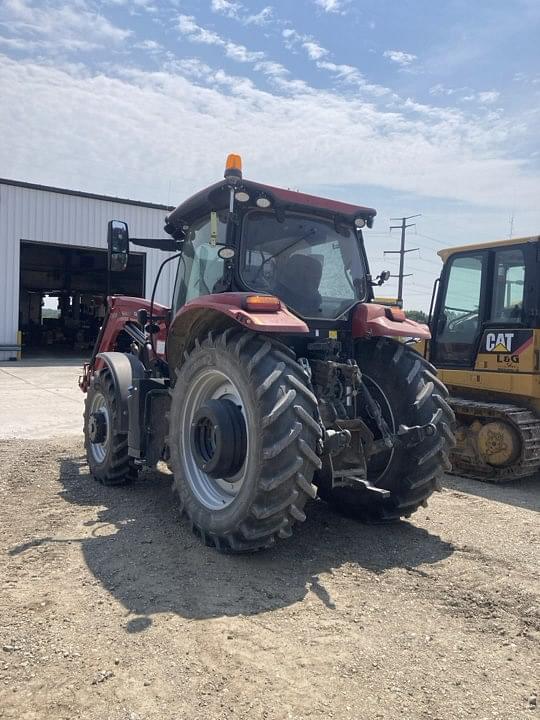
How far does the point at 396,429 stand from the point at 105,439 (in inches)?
117

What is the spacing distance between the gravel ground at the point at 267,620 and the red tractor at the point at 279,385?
0.35m

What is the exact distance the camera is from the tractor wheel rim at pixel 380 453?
479 cm

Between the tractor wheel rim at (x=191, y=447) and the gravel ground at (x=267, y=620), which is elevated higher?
the tractor wheel rim at (x=191, y=447)

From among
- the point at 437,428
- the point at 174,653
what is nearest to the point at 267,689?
the point at 174,653

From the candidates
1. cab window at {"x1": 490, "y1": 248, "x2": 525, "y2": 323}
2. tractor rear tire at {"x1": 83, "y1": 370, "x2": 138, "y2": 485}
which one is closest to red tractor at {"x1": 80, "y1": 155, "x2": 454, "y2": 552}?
tractor rear tire at {"x1": 83, "y1": 370, "x2": 138, "y2": 485}

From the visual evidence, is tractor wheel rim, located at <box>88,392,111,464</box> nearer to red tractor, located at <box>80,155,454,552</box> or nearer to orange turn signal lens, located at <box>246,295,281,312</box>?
red tractor, located at <box>80,155,454,552</box>

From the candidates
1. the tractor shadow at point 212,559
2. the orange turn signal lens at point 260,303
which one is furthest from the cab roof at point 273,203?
the tractor shadow at point 212,559

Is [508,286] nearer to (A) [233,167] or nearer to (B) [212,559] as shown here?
(A) [233,167]

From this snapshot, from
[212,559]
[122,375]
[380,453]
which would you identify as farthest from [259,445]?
[122,375]

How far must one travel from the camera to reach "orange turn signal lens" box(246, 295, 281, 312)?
158 inches

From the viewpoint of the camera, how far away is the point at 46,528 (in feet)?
15.5

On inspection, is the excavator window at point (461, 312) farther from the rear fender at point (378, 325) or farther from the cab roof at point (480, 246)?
the rear fender at point (378, 325)

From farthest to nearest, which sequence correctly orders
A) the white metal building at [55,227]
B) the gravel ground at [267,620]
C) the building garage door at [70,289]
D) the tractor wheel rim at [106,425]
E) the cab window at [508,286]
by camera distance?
the building garage door at [70,289] → the white metal building at [55,227] → the cab window at [508,286] → the tractor wheel rim at [106,425] → the gravel ground at [267,620]

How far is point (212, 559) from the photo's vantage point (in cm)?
407
